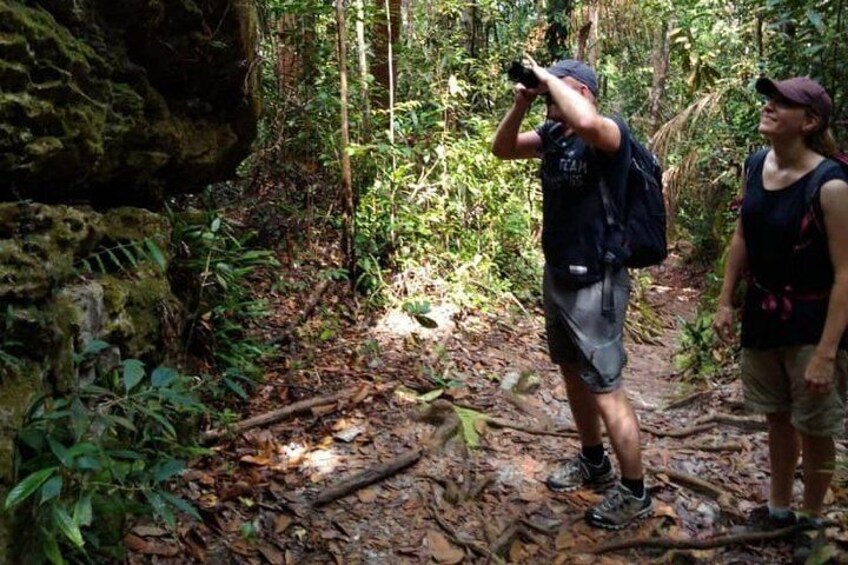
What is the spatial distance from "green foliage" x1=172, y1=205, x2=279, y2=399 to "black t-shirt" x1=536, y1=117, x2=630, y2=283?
87.6 inches

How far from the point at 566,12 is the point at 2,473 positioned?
10.5 meters

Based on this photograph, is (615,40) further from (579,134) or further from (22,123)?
(22,123)

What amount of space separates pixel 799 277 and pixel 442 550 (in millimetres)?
2064

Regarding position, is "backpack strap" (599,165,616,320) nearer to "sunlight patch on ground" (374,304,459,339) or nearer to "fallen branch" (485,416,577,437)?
"fallen branch" (485,416,577,437)

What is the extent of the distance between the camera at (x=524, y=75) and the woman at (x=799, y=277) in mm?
967

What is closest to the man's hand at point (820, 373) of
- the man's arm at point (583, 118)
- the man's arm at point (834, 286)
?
the man's arm at point (834, 286)

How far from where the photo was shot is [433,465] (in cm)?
405

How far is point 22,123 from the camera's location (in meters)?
2.91

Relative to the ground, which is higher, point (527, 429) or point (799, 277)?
point (799, 277)

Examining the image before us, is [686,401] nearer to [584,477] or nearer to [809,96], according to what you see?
[584,477]

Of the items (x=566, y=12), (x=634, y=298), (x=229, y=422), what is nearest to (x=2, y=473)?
(x=229, y=422)

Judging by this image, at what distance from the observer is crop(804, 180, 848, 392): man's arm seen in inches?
102

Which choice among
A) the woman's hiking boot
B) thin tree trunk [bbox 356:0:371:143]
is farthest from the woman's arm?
thin tree trunk [bbox 356:0:371:143]

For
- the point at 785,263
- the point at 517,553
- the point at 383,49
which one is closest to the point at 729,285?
the point at 785,263
